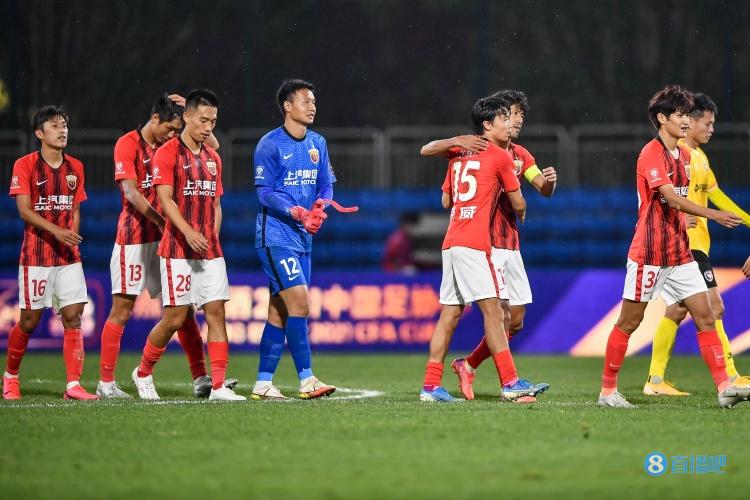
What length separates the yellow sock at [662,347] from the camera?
971 centimetres

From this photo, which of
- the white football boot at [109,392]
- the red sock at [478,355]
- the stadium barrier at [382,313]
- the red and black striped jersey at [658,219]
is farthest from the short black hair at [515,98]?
the stadium barrier at [382,313]

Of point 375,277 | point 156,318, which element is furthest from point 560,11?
point 156,318

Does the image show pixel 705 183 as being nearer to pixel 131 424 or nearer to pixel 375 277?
pixel 131 424

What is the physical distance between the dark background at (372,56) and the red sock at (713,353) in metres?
11.1

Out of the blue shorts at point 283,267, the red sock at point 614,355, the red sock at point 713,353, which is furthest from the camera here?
the blue shorts at point 283,267

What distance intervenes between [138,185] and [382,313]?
6216 mm

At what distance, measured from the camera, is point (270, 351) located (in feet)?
29.0

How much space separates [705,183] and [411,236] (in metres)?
8.41

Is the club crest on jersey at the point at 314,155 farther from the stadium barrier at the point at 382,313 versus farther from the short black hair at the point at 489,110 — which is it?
the stadium barrier at the point at 382,313

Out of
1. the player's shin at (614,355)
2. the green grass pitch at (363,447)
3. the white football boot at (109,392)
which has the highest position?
the player's shin at (614,355)

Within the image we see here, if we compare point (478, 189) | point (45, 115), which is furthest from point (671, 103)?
point (45, 115)

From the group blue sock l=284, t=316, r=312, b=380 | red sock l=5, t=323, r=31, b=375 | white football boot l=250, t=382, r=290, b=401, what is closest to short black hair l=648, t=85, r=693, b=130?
blue sock l=284, t=316, r=312, b=380

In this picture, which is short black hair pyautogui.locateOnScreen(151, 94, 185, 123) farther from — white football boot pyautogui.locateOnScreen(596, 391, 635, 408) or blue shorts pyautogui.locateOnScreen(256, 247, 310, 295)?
white football boot pyautogui.locateOnScreen(596, 391, 635, 408)

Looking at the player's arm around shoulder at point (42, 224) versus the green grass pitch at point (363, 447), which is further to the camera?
the player's arm around shoulder at point (42, 224)
